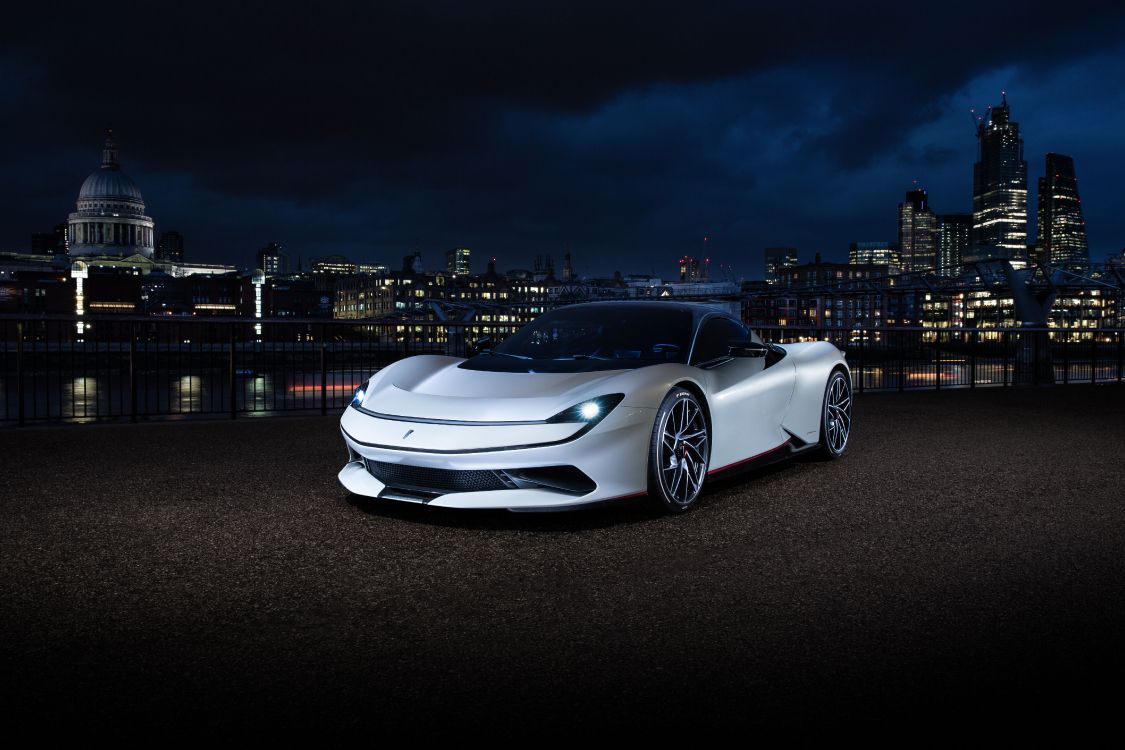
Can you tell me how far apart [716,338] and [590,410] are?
70.9 inches

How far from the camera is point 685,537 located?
4895 millimetres

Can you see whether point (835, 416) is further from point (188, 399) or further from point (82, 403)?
point (82, 403)

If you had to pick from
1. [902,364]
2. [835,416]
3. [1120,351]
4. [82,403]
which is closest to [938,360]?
[902,364]

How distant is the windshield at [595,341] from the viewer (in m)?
5.89

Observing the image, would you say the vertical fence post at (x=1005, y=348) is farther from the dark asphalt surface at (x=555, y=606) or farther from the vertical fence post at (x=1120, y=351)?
the dark asphalt surface at (x=555, y=606)

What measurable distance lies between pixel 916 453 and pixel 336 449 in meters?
5.45

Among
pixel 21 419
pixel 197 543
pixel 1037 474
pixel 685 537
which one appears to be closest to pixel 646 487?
pixel 685 537

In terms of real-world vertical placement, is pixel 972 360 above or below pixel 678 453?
above

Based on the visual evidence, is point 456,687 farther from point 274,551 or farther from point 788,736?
point 274,551

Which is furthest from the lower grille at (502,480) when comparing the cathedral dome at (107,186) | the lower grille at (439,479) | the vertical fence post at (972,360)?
the cathedral dome at (107,186)

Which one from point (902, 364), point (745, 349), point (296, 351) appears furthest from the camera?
point (902, 364)

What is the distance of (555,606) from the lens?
367cm

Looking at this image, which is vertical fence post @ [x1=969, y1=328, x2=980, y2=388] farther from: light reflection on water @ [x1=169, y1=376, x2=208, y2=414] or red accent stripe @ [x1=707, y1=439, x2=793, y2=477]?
light reflection on water @ [x1=169, y1=376, x2=208, y2=414]

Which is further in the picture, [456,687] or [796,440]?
[796,440]
